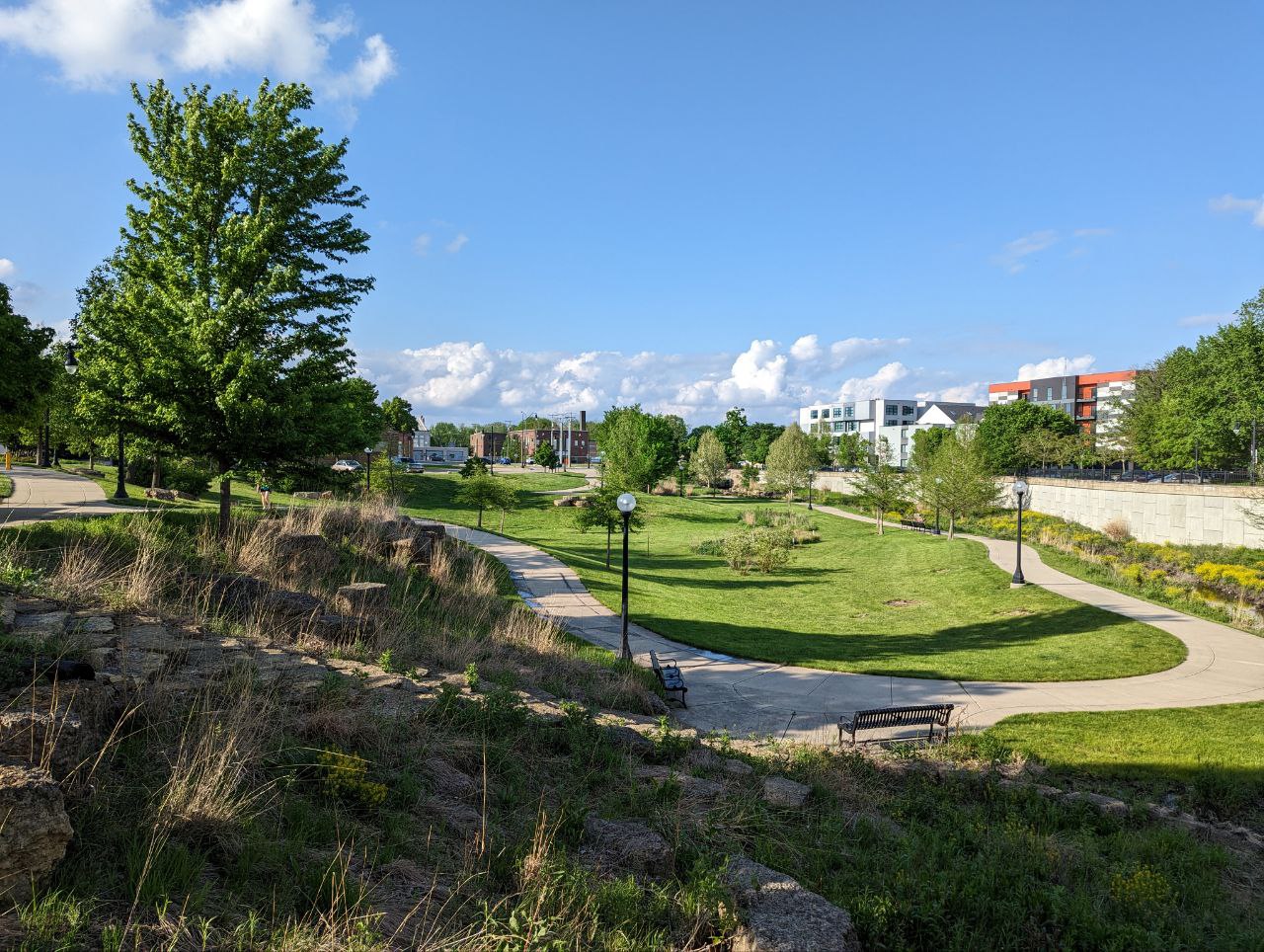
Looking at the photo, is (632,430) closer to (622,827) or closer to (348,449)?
(348,449)

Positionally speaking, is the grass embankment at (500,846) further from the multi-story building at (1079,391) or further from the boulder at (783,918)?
the multi-story building at (1079,391)

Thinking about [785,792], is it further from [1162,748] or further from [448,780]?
[1162,748]

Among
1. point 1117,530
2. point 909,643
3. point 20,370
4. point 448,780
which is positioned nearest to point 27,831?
point 448,780

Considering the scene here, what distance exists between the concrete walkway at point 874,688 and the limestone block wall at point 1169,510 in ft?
54.8

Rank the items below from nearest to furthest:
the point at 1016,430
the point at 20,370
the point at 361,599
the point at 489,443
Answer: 1. the point at 361,599
2. the point at 20,370
3. the point at 1016,430
4. the point at 489,443

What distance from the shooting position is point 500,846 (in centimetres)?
452

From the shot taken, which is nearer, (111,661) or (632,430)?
(111,661)

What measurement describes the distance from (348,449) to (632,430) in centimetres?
4108

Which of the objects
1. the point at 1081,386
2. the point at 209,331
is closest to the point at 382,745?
the point at 209,331

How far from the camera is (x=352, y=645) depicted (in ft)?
27.9

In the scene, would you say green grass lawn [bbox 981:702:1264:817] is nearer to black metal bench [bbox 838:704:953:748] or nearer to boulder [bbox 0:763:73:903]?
black metal bench [bbox 838:704:953:748]

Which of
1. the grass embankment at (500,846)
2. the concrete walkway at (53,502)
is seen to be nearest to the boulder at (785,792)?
the grass embankment at (500,846)

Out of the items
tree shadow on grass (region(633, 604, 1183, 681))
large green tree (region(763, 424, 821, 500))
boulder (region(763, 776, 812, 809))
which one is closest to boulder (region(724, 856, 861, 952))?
boulder (region(763, 776, 812, 809))

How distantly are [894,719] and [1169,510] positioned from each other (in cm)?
3348
